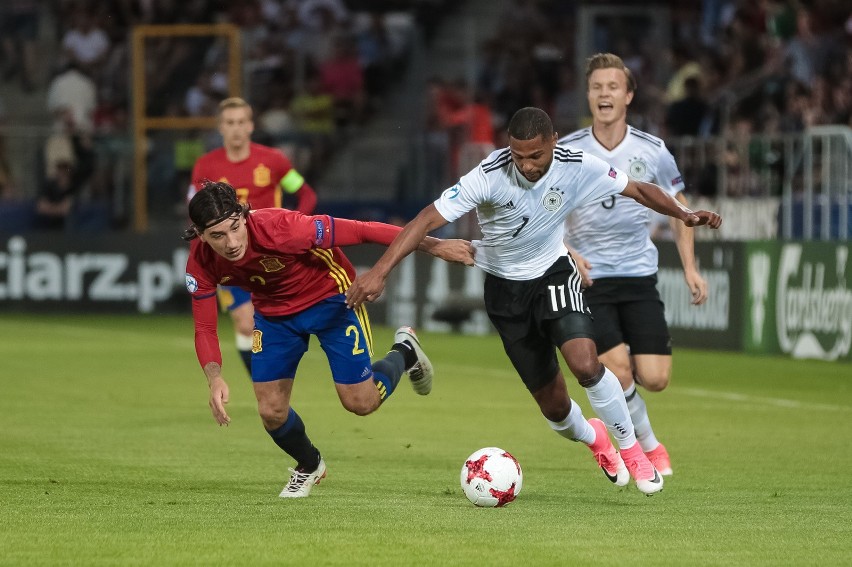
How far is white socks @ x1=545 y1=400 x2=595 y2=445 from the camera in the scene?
8750mm

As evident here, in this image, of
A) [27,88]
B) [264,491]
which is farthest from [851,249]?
[27,88]

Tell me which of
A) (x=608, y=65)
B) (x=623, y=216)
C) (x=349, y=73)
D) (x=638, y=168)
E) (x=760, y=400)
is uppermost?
(x=349, y=73)

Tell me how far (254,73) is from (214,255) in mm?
18068

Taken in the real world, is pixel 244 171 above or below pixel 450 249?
above

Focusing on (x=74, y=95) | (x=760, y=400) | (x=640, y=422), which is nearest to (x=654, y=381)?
(x=640, y=422)

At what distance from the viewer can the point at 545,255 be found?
8562 millimetres

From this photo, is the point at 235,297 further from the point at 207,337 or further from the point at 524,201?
the point at 524,201

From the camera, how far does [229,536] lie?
7.29 meters

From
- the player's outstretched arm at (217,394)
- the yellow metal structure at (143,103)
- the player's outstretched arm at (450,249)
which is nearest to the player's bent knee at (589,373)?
the player's outstretched arm at (450,249)

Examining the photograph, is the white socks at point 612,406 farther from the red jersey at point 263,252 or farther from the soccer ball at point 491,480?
the red jersey at point 263,252

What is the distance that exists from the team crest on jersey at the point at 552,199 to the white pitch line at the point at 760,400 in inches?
219

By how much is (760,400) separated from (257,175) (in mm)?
4565

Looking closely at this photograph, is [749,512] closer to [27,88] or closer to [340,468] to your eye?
[340,468]

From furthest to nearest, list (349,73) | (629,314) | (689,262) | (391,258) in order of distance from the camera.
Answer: (349,73) < (629,314) < (689,262) < (391,258)
